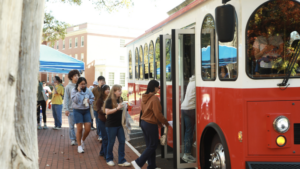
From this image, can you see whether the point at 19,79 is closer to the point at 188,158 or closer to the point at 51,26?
the point at 188,158

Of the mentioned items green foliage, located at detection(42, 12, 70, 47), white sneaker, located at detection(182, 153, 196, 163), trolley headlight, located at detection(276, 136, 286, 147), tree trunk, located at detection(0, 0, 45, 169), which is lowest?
white sneaker, located at detection(182, 153, 196, 163)

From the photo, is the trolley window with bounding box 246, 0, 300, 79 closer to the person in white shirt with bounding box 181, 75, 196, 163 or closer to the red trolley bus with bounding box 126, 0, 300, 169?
the red trolley bus with bounding box 126, 0, 300, 169

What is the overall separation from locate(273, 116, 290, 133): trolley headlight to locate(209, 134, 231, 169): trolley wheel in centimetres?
76

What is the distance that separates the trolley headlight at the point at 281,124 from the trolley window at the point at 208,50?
1.14 m

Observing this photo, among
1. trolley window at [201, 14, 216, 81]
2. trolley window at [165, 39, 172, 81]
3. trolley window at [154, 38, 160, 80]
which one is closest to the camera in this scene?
trolley window at [201, 14, 216, 81]

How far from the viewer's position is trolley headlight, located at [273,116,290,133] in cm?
365

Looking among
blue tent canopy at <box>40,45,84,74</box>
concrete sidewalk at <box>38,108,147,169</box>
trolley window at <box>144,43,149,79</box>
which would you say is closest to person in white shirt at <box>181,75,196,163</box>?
concrete sidewalk at <box>38,108,147,169</box>

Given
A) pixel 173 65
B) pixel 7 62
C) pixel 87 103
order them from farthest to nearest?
1. pixel 87 103
2. pixel 173 65
3. pixel 7 62

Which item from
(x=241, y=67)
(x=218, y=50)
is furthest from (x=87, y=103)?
(x=241, y=67)

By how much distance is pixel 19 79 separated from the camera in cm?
209

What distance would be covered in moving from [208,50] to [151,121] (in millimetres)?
1763

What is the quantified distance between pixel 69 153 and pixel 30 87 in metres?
5.89

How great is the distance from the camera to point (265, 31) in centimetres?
378

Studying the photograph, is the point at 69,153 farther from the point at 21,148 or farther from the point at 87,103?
the point at 21,148
